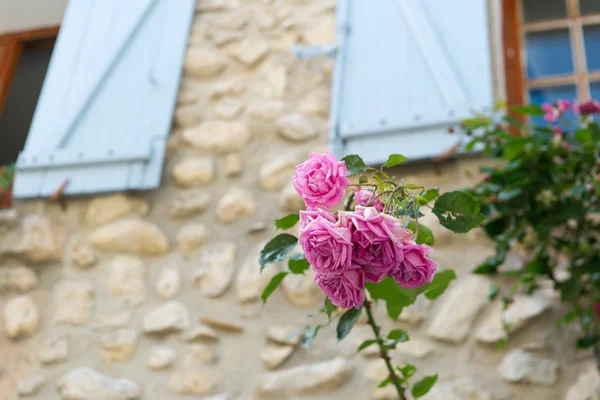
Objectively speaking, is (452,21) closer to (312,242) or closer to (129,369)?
(129,369)

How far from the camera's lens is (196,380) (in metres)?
2.02

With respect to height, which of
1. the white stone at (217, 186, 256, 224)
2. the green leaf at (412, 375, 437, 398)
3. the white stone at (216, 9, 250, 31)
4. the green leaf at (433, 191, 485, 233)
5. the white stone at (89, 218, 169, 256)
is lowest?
the green leaf at (412, 375, 437, 398)

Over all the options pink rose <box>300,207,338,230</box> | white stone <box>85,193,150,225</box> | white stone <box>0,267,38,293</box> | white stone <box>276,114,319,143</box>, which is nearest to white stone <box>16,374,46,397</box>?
white stone <box>0,267,38,293</box>

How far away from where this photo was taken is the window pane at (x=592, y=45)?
248cm

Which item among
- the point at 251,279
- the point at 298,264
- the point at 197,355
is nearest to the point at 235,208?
the point at 251,279

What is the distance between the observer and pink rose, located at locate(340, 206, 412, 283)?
761 mm

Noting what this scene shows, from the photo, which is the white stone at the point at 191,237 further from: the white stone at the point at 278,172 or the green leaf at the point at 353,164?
the green leaf at the point at 353,164

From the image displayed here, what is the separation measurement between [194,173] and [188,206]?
134 millimetres

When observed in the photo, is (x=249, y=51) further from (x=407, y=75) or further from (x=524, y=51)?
(x=524, y=51)

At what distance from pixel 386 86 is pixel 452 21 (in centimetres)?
35

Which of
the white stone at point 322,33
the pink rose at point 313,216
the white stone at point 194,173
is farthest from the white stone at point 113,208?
the pink rose at point 313,216

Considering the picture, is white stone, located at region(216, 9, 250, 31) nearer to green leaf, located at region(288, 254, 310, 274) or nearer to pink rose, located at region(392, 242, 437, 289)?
green leaf, located at region(288, 254, 310, 274)

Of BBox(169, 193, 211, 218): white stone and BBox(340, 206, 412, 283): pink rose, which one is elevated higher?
BBox(169, 193, 211, 218): white stone

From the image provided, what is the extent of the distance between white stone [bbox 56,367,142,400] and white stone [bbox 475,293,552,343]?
1.06 meters
